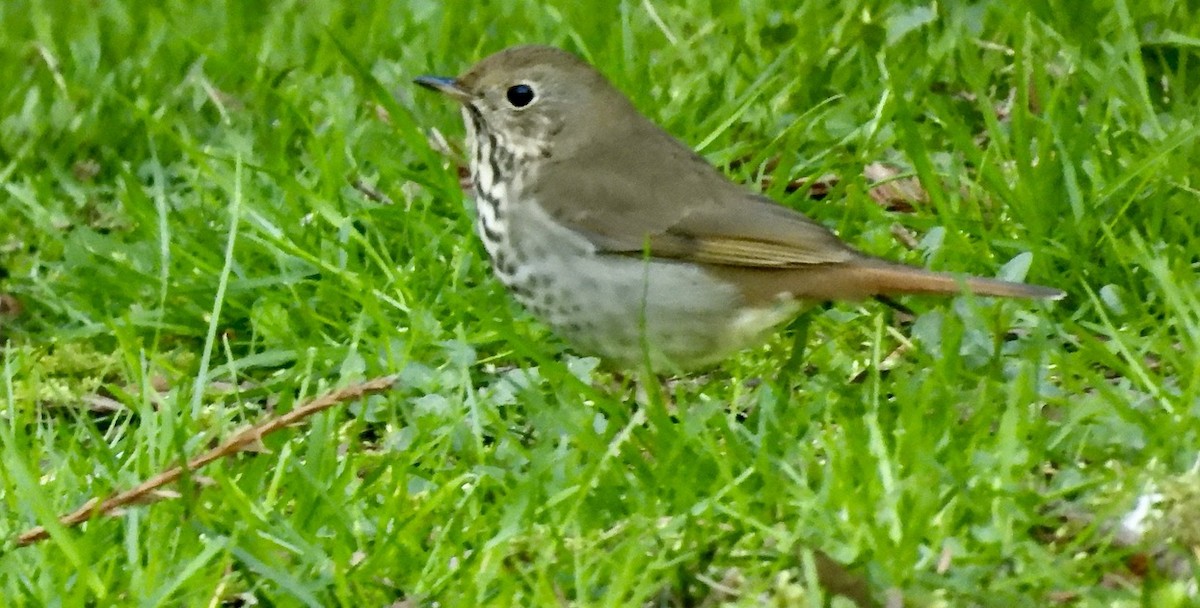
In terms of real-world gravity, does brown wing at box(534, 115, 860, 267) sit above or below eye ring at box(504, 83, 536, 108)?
below

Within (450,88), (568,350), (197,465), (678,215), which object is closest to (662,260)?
(678,215)

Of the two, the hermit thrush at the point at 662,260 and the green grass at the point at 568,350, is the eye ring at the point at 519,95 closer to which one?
the hermit thrush at the point at 662,260

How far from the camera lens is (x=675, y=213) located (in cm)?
385

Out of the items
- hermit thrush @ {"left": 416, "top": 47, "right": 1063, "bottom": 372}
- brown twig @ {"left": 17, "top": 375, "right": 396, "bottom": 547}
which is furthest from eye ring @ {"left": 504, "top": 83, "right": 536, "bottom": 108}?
brown twig @ {"left": 17, "top": 375, "right": 396, "bottom": 547}

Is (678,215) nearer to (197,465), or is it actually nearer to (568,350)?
(568,350)

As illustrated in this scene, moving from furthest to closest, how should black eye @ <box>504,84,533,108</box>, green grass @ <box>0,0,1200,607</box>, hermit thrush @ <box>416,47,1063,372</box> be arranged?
1. black eye @ <box>504,84,533,108</box>
2. hermit thrush @ <box>416,47,1063,372</box>
3. green grass @ <box>0,0,1200,607</box>

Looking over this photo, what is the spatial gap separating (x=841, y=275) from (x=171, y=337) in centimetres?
163

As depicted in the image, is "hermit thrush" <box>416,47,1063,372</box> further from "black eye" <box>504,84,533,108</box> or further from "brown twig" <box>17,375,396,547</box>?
"brown twig" <box>17,375,396,547</box>

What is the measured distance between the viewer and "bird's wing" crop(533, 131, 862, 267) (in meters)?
3.76

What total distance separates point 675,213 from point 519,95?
22.6 inches

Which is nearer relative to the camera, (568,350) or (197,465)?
(197,465)

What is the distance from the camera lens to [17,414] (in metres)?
3.72

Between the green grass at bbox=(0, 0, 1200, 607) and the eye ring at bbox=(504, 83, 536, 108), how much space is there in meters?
0.38

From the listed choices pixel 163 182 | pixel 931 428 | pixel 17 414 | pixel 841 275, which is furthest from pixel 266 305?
pixel 931 428
